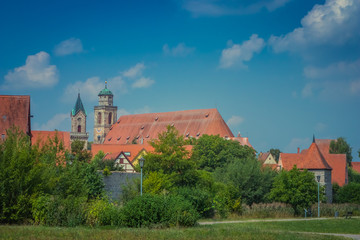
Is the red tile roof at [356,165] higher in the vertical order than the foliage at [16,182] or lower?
higher

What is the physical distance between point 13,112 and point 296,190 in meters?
22.3

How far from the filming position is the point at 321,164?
68875 mm

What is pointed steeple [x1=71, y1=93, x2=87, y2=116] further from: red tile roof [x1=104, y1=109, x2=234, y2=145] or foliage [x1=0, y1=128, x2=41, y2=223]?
foliage [x1=0, y1=128, x2=41, y2=223]

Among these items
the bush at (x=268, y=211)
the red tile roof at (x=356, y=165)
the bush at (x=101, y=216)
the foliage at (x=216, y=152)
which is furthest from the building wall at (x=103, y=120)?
the bush at (x=101, y=216)

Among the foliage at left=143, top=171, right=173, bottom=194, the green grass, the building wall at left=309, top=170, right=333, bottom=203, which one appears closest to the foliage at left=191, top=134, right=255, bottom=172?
the building wall at left=309, top=170, right=333, bottom=203

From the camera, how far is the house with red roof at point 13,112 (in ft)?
141

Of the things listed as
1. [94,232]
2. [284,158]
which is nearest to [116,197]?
[94,232]

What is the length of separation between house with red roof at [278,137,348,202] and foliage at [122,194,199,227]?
3369 cm

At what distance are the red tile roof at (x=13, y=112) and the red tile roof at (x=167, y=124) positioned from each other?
70765 mm

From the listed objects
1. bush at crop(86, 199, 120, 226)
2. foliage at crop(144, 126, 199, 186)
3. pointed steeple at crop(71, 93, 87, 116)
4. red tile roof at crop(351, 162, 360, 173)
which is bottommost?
bush at crop(86, 199, 120, 226)

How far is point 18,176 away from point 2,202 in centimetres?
123

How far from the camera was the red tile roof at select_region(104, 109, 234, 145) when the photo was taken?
11611 centimetres

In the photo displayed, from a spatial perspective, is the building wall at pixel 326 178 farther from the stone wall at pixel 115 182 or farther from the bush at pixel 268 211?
the stone wall at pixel 115 182

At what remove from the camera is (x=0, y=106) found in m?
42.9
